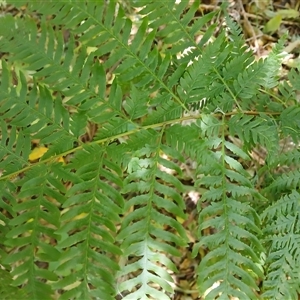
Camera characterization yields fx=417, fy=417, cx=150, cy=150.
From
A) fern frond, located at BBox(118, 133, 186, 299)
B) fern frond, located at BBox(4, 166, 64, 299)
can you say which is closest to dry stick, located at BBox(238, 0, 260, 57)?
fern frond, located at BBox(118, 133, 186, 299)

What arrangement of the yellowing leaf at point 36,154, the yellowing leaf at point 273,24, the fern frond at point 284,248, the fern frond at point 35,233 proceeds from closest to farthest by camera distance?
the fern frond at point 35,233
the fern frond at point 284,248
the yellowing leaf at point 36,154
the yellowing leaf at point 273,24

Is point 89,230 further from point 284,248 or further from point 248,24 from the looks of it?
point 248,24

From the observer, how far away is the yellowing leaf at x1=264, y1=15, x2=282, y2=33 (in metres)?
2.56

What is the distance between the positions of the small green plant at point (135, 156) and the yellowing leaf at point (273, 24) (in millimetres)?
1042

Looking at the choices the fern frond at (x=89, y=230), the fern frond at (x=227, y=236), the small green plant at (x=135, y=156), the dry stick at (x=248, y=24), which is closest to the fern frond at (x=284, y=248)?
the small green plant at (x=135, y=156)

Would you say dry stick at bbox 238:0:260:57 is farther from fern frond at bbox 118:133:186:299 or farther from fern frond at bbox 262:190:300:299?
fern frond at bbox 118:133:186:299


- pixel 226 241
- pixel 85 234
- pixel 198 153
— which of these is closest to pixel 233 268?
pixel 226 241

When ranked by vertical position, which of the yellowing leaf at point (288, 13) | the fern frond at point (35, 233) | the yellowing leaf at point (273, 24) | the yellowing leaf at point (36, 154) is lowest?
the fern frond at point (35, 233)

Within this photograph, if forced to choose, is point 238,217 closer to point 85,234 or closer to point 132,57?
point 85,234

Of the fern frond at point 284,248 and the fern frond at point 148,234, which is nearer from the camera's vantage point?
the fern frond at point 148,234

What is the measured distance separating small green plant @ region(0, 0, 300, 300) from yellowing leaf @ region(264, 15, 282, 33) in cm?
104

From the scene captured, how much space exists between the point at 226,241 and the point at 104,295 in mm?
448

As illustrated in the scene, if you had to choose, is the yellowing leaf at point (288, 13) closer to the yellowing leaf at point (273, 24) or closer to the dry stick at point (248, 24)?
the yellowing leaf at point (273, 24)

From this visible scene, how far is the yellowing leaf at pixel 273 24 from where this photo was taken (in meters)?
2.56
